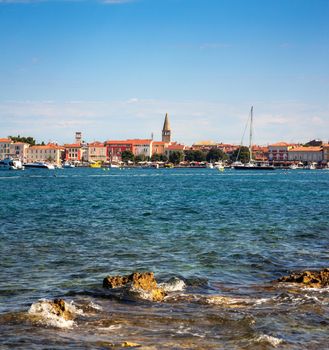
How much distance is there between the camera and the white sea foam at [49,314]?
10.4m

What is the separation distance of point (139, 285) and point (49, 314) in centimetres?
262

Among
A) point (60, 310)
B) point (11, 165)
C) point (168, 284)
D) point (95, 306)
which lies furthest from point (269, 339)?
point (11, 165)

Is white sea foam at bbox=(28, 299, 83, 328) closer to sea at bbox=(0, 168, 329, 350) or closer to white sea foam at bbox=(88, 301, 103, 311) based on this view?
sea at bbox=(0, 168, 329, 350)

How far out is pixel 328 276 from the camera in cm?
1418

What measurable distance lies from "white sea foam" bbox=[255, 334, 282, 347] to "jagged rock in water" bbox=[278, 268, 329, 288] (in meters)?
4.14

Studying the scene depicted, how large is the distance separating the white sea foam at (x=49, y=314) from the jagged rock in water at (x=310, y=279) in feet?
17.6

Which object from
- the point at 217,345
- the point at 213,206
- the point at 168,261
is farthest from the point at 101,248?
the point at 213,206

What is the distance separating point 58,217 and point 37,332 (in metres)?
21.5

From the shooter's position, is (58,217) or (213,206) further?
(213,206)

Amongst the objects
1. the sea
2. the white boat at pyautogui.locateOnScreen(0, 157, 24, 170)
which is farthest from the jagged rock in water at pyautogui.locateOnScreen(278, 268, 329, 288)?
the white boat at pyautogui.locateOnScreen(0, 157, 24, 170)

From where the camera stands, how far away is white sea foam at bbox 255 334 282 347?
952cm

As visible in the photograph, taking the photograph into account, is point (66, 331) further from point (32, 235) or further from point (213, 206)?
point (213, 206)

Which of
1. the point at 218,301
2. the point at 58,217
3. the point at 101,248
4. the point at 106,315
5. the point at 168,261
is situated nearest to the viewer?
the point at 106,315

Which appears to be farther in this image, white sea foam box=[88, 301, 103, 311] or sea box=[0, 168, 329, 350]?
white sea foam box=[88, 301, 103, 311]
